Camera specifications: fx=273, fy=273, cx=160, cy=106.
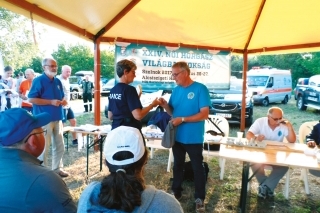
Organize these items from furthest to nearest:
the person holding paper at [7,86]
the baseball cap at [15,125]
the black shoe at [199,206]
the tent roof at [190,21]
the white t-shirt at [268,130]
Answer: the person holding paper at [7,86]
the tent roof at [190,21]
the white t-shirt at [268,130]
the black shoe at [199,206]
the baseball cap at [15,125]

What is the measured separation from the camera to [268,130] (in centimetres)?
369

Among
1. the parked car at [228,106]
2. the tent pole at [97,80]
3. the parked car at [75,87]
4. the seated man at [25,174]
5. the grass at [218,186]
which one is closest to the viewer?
the seated man at [25,174]

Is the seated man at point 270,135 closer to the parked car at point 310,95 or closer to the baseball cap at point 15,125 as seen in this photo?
the baseball cap at point 15,125

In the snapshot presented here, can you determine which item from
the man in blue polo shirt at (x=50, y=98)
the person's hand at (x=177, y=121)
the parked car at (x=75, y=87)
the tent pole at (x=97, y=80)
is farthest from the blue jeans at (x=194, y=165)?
the parked car at (x=75, y=87)

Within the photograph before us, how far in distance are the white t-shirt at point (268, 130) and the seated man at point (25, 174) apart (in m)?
2.96

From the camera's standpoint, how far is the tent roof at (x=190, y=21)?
149 inches

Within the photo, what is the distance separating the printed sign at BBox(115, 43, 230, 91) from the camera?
18.5 feet

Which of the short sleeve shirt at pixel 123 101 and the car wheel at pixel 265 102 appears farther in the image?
the car wheel at pixel 265 102

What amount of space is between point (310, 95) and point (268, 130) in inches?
422

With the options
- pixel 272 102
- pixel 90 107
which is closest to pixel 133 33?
pixel 90 107

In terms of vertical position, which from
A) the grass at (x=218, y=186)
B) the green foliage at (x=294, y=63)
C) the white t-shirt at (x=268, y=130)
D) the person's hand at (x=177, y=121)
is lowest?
the grass at (x=218, y=186)

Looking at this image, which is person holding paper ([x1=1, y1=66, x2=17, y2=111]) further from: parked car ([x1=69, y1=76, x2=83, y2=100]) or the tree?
the tree

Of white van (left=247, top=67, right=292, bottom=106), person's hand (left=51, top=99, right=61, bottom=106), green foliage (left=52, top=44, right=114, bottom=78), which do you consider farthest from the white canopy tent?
green foliage (left=52, top=44, right=114, bottom=78)

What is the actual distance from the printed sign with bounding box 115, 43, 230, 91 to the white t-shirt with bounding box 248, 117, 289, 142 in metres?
2.48
